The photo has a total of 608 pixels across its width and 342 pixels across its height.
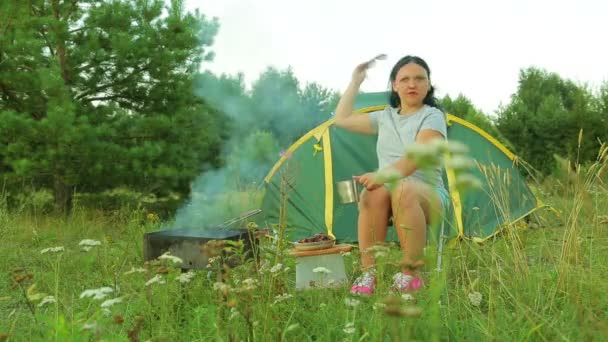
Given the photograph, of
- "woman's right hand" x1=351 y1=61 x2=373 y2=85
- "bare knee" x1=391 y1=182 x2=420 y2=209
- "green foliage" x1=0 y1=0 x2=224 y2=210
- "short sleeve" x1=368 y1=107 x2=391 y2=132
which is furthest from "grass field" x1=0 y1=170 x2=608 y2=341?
"green foliage" x1=0 y1=0 x2=224 y2=210

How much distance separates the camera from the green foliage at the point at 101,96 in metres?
6.15

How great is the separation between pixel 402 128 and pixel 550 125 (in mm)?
11521

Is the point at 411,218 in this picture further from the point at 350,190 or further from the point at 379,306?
the point at 379,306

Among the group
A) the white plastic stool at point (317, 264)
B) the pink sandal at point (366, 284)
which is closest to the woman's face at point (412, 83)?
the white plastic stool at point (317, 264)

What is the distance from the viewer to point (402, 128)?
276cm

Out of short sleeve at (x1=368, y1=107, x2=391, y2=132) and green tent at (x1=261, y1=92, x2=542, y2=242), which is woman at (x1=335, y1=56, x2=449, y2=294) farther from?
green tent at (x1=261, y1=92, x2=542, y2=242)

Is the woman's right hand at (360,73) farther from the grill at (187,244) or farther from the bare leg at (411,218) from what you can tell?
the grill at (187,244)

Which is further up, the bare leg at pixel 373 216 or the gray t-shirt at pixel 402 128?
the gray t-shirt at pixel 402 128

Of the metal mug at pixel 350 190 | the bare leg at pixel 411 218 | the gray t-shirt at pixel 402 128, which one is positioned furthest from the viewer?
the metal mug at pixel 350 190

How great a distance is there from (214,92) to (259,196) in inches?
120

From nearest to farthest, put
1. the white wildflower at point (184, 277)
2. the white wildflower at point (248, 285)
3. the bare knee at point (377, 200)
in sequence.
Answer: the white wildflower at point (248, 285)
the white wildflower at point (184, 277)
the bare knee at point (377, 200)

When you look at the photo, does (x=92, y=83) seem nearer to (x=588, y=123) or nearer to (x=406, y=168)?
(x=406, y=168)

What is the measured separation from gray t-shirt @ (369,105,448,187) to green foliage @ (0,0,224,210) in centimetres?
404

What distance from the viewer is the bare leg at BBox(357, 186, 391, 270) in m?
→ 2.55
